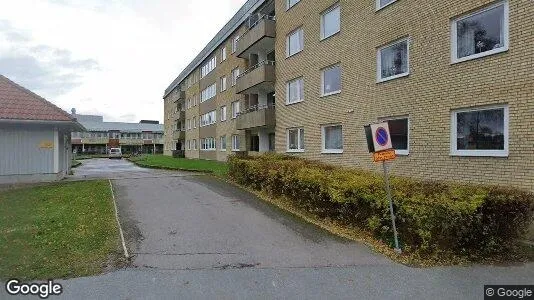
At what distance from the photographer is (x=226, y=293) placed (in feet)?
14.9

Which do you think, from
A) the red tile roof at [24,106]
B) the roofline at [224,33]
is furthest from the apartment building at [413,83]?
the red tile roof at [24,106]

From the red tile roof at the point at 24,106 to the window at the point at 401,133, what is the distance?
13776 mm

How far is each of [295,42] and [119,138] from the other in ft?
235

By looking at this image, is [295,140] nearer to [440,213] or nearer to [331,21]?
[331,21]

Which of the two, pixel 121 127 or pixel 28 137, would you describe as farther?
pixel 121 127

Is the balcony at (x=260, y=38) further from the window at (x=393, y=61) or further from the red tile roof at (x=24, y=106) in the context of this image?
the red tile roof at (x=24, y=106)

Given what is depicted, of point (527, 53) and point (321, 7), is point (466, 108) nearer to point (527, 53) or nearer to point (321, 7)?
point (527, 53)

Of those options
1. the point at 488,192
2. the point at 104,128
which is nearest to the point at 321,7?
the point at 488,192

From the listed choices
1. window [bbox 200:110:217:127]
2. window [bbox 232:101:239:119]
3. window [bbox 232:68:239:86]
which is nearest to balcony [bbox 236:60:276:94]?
window [bbox 232:101:239:119]

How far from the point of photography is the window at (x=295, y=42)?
60.9 feet

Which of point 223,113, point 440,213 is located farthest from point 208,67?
point 440,213

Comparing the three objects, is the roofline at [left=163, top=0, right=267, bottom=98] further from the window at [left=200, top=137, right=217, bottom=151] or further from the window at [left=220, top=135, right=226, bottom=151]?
the window at [left=200, top=137, right=217, bottom=151]

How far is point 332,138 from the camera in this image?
1605 centimetres

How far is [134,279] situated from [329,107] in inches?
491
